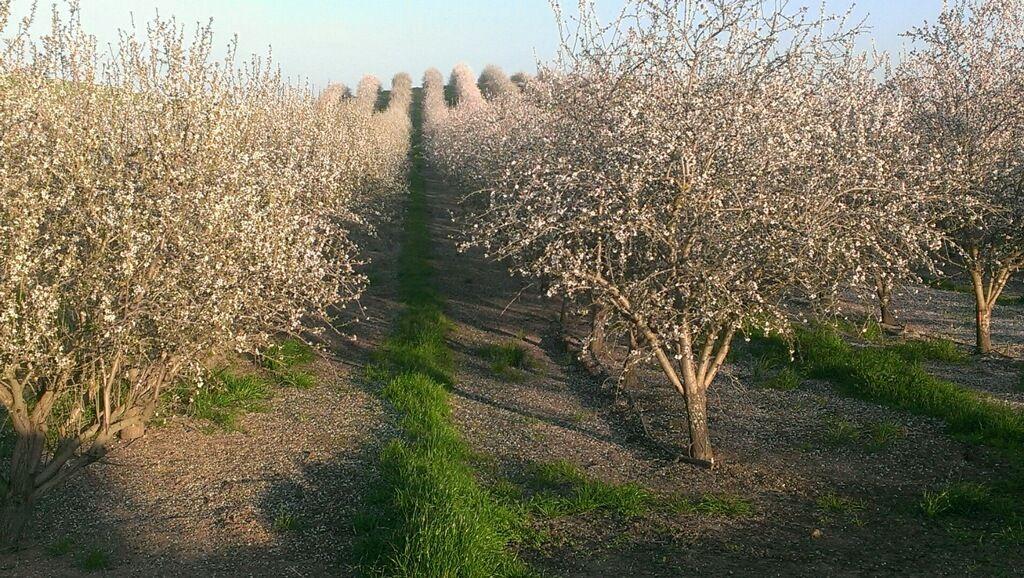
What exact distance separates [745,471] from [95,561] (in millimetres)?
6475

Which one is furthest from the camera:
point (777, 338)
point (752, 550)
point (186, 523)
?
point (777, 338)

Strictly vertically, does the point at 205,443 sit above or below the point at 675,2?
below

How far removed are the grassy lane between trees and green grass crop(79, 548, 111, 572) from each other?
2120 mm

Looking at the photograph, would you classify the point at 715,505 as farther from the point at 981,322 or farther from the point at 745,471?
the point at 981,322

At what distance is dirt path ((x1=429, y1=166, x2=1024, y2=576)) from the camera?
265 inches

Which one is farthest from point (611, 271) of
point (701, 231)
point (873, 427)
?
point (873, 427)

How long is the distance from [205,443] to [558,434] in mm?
4375

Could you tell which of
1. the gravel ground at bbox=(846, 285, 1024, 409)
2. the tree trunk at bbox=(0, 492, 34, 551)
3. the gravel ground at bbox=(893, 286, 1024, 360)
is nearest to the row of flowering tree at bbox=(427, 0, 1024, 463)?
the gravel ground at bbox=(846, 285, 1024, 409)

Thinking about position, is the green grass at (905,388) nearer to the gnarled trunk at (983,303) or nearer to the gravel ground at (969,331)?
the gravel ground at (969,331)

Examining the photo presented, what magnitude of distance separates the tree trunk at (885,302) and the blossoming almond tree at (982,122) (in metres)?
1.34

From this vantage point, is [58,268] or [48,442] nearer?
[58,268]

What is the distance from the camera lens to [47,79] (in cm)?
852

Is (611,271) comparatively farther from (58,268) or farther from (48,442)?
(48,442)

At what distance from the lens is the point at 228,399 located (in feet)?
35.4
